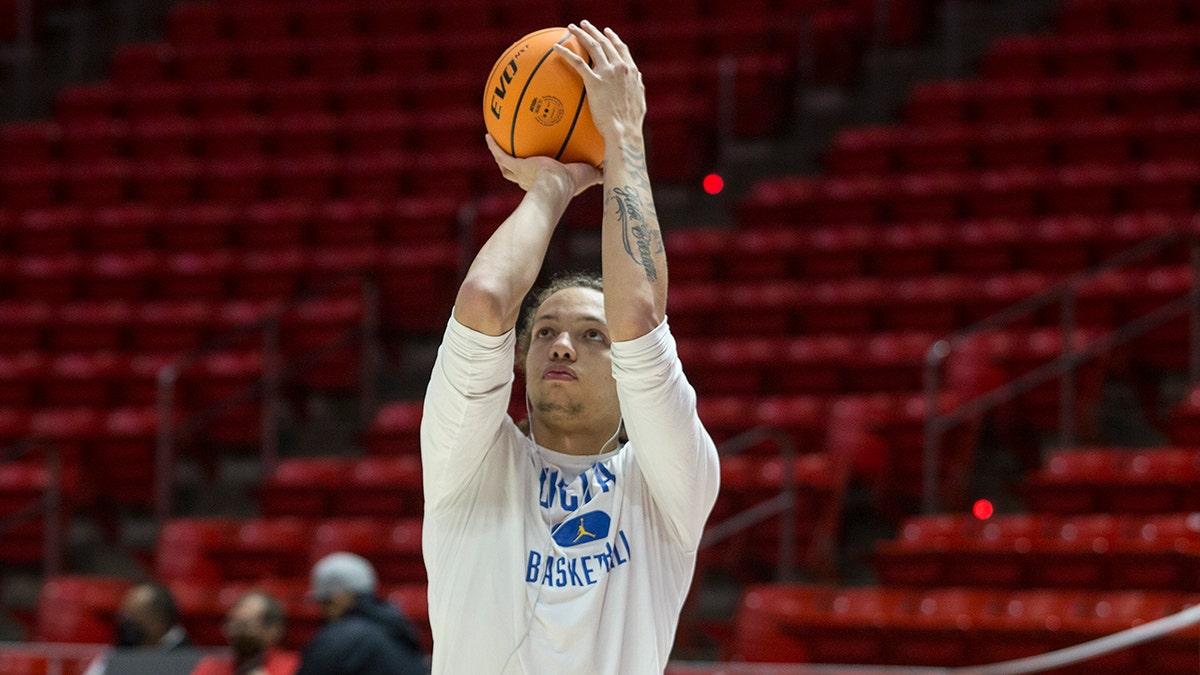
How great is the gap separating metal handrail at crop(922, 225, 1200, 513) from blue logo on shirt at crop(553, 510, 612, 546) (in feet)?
18.3

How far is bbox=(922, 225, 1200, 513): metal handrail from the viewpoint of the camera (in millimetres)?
7898

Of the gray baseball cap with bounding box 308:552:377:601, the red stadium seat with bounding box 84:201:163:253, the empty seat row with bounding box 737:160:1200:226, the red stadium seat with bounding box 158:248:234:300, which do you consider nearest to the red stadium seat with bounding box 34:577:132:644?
the gray baseball cap with bounding box 308:552:377:601

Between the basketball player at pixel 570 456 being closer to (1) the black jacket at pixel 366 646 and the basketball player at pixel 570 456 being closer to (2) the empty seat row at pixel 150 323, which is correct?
(1) the black jacket at pixel 366 646

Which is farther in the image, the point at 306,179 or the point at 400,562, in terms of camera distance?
the point at 306,179

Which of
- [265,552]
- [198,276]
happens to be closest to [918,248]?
[265,552]

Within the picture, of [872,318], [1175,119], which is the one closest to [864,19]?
[1175,119]

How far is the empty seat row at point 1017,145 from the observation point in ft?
31.6

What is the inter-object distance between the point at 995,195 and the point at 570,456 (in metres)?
7.50

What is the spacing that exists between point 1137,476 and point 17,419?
6322 mm

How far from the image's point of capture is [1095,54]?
1052 cm

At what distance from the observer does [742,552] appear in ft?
25.8

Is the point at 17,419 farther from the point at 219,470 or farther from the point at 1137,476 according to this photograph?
the point at 1137,476

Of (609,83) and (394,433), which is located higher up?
(609,83)

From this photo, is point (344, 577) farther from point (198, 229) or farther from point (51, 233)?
point (51, 233)
